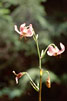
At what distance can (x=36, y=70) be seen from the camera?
3816mm

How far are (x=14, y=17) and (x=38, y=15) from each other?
387 mm

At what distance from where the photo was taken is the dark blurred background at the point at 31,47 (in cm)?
380

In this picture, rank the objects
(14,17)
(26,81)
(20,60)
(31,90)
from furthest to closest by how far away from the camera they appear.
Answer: (20,60) → (31,90) → (14,17) → (26,81)

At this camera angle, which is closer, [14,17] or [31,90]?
[14,17]

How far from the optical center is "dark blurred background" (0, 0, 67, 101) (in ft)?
12.5

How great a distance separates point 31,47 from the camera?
13.3ft

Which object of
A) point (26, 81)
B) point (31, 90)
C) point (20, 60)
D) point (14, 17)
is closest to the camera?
point (26, 81)

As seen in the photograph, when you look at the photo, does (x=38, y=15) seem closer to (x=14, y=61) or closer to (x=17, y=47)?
(x=17, y=47)

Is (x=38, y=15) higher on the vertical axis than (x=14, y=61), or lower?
higher

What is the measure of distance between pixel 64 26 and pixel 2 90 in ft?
4.01

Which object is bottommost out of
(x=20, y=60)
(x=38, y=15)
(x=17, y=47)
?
(x=20, y=60)

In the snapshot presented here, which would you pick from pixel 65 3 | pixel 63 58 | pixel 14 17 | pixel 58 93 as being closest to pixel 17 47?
pixel 14 17

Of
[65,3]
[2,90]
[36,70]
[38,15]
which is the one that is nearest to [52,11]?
[65,3]

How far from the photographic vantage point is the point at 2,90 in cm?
387
